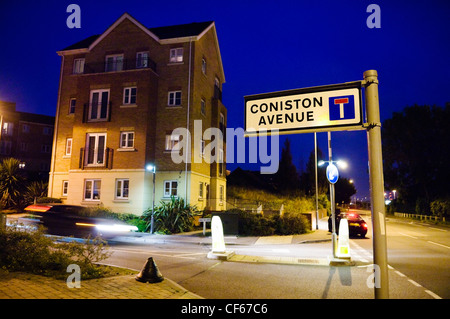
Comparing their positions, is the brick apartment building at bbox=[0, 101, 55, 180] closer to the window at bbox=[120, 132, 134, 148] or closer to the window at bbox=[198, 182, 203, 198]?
the window at bbox=[120, 132, 134, 148]

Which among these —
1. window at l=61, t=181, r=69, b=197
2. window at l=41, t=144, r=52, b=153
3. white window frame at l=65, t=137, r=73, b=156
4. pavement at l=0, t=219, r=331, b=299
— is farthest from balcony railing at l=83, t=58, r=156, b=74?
window at l=41, t=144, r=52, b=153

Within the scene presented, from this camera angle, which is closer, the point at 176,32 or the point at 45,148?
the point at 176,32

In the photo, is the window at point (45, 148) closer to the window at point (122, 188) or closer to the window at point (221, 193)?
the window at point (122, 188)

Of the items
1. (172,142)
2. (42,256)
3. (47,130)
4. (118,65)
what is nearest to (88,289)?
(42,256)

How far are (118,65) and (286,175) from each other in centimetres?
3599

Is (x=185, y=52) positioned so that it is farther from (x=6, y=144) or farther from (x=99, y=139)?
(x=6, y=144)

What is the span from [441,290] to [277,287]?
11.6ft

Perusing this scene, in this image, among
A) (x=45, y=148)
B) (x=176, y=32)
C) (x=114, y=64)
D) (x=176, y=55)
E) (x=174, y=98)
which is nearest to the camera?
(x=174, y=98)

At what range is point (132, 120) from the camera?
2361 centimetres

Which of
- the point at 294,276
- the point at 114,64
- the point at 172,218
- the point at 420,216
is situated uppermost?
the point at 114,64

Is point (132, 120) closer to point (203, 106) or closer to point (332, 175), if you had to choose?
point (203, 106)

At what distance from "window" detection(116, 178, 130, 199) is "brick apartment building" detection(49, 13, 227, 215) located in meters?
0.07

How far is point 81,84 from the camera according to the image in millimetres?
24781
